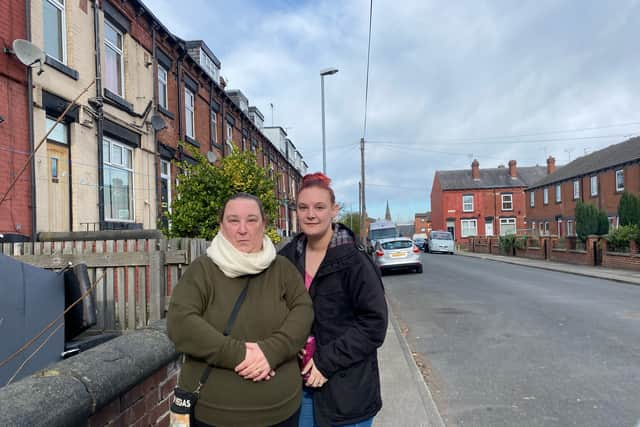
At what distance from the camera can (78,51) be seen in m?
8.84

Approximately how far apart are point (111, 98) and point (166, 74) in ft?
12.4

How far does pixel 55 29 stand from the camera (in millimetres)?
8445

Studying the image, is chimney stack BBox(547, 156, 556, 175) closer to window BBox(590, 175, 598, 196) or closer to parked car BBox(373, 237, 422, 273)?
window BBox(590, 175, 598, 196)

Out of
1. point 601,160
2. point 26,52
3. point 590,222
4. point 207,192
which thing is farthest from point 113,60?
point 601,160

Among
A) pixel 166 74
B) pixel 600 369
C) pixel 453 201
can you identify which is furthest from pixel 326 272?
pixel 453 201

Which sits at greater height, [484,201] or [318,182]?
[484,201]

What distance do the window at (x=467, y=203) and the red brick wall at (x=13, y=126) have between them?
162 ft

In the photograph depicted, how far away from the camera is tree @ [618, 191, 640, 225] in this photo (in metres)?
21.7

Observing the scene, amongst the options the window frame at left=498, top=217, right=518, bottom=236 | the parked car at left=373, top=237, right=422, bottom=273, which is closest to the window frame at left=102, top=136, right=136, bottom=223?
the parked car at left=373, top=237, right=422, bottom=273

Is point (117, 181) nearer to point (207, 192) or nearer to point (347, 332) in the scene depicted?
point (207, 192)

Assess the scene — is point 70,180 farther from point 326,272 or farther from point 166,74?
point 326,272

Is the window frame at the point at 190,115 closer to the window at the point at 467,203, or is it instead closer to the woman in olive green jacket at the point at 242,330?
the woman in olive green jacket at the point at 242,330

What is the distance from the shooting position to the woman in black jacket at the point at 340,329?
6.98 feet

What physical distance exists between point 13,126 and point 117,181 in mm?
3307
